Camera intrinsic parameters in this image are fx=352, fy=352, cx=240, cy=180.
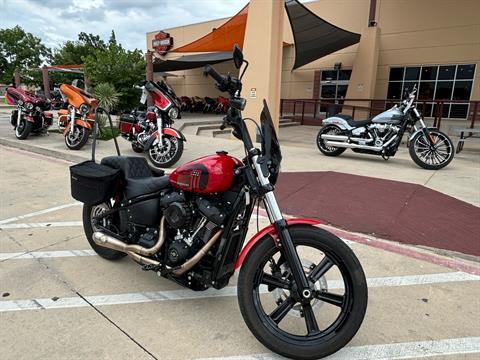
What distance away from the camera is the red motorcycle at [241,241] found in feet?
6.31

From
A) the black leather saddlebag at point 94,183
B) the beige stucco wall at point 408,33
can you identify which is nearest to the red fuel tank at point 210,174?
the black leather saddlebag at point 94,183

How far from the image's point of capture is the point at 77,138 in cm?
749

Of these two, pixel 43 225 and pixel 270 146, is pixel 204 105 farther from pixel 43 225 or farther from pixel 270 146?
pixel 270 146

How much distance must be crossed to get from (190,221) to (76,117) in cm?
634

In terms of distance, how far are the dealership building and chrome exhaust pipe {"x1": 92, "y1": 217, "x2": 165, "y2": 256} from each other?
1107 centimetres

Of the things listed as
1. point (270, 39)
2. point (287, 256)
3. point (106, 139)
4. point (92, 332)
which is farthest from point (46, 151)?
point (287, 256)

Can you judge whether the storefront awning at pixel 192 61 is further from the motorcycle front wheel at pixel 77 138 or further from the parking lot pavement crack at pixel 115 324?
the parking lot pavement crack at pixel 115 324

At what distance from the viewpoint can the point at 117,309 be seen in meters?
2.40

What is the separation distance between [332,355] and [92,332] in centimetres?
144

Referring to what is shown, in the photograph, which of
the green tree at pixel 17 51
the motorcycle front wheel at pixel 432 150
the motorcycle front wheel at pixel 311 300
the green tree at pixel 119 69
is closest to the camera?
the motorcycle front wheel at pixel 311 300

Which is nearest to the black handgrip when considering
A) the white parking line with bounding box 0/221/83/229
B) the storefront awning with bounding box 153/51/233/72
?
the white parking line with bounding box 0/221/83/229

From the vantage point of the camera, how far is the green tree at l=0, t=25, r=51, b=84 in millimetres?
48125

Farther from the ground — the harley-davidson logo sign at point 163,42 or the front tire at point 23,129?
the harley-davidson logo sign at point 163,42

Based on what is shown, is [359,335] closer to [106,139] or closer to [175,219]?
[175,219]
